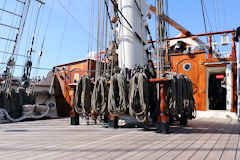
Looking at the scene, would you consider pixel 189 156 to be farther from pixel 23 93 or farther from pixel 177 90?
pixel 23 93

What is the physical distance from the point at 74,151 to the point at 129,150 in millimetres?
618

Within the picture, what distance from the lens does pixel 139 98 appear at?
3488 mm

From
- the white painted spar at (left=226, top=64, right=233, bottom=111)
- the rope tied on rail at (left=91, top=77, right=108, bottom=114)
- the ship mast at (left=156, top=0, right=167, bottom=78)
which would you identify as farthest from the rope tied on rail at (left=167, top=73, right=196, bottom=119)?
the white painted spar at (left=226, top=64, right=233, bottom=111)

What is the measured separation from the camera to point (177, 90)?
3.65 meters

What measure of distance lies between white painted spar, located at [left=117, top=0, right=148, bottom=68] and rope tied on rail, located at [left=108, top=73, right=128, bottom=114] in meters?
0.95

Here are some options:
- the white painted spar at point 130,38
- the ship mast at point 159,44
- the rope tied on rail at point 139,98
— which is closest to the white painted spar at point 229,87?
the white painted spar at point 130,38

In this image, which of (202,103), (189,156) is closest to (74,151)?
(189,156)

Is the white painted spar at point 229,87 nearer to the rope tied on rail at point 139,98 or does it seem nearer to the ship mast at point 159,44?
the ship mast at point 159,44

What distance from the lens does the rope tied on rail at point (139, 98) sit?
3403 millimetres

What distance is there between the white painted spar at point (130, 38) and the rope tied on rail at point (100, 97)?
0.89 m

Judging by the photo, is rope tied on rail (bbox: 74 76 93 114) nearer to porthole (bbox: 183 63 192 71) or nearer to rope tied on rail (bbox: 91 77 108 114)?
rope tied on rail (bbox: 91 77 108 114)

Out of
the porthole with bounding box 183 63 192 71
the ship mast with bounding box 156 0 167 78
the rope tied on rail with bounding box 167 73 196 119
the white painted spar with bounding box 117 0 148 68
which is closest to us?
the rope tied on rail with bounding box 167 73 196 119

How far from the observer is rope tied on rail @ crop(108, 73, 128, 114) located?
3616 millimetres

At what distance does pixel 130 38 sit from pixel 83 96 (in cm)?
178
